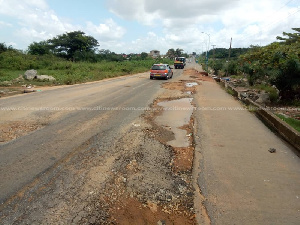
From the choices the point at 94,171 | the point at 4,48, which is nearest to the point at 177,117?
the point at 94,171

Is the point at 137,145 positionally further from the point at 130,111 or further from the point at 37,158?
the point at 130,111

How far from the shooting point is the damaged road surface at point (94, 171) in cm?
291

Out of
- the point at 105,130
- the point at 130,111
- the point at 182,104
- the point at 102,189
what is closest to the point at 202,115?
the point at 182,104

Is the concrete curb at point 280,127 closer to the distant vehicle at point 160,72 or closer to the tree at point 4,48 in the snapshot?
the distant vehicle at point 160,72

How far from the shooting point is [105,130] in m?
6.15

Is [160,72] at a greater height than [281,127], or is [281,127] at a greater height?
[160,72]

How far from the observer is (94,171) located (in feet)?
12.8

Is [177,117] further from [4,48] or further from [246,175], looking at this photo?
[4,48]

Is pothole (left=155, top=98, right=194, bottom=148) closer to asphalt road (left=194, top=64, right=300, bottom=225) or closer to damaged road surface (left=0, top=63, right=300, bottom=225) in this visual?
damaged road surface (left=0, top=63, right=300, bottom=225)

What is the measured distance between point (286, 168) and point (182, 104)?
6.29 m

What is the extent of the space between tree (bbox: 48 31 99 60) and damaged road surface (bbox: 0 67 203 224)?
4085 cm

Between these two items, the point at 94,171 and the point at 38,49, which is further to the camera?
the point at 38,49

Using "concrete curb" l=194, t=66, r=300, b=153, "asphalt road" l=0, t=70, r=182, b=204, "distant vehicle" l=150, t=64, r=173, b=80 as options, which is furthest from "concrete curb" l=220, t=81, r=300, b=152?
"distant vehicle" l=150, t=64, r=173, b=80

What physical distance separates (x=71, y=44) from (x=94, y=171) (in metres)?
45.7
